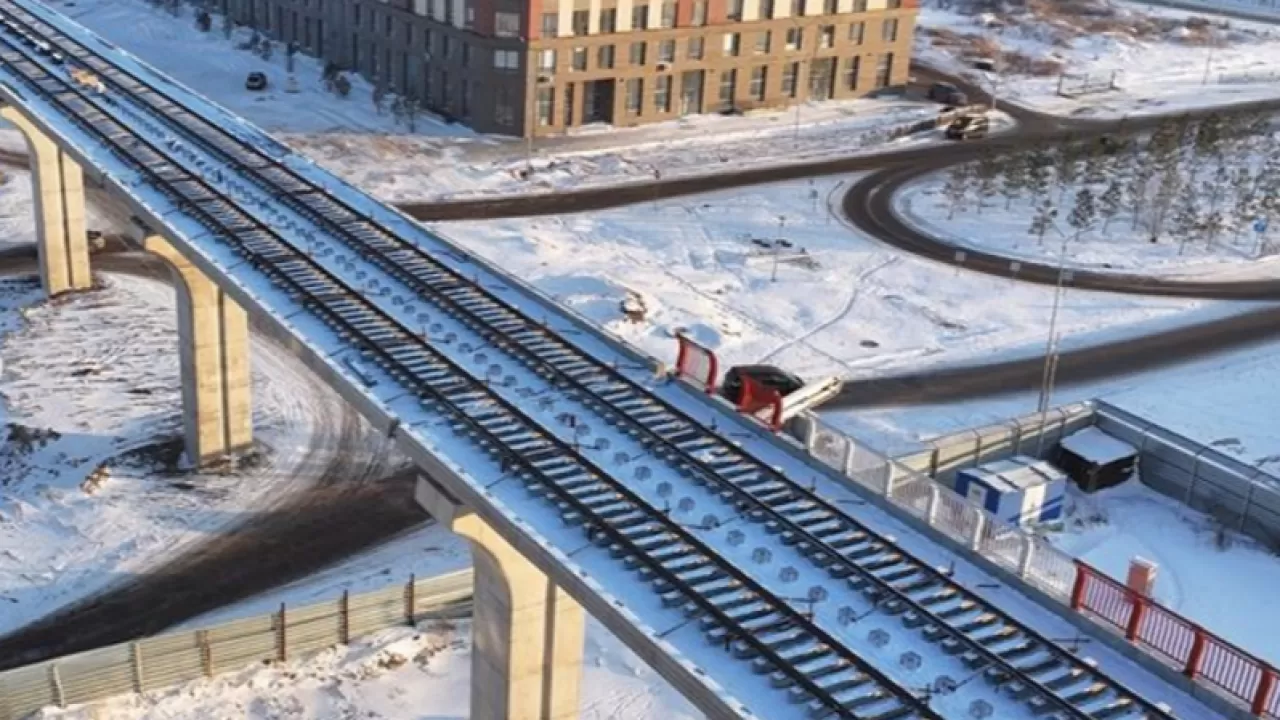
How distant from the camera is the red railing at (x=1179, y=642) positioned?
1752cm

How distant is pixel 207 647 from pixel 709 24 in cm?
5411

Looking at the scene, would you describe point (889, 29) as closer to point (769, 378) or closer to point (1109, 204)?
point (1109, 204)

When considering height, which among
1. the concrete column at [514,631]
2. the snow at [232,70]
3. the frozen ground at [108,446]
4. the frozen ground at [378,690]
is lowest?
the frozen ground at [108,446]

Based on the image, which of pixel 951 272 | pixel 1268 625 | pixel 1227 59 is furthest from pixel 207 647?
pixel 1227 59

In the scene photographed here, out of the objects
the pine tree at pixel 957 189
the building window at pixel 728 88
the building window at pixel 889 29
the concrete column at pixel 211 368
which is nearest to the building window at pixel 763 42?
the building window at pixel 728 88

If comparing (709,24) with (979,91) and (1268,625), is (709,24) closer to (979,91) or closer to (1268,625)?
(979,91)

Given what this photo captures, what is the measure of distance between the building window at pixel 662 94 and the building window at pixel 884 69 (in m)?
15.8

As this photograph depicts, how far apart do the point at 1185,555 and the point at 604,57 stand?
44743mm

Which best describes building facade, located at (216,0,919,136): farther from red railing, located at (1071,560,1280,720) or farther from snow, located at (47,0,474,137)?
red railing, located at (1071,560,1280,720)

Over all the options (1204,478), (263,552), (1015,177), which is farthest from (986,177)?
(263,552)

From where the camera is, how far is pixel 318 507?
34938 millimetres

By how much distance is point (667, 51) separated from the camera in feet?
241

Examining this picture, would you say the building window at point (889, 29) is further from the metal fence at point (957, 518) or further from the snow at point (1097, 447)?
the metal fence at point (957, 518)

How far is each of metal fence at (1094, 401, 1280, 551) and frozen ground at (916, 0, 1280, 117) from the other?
49.0m
